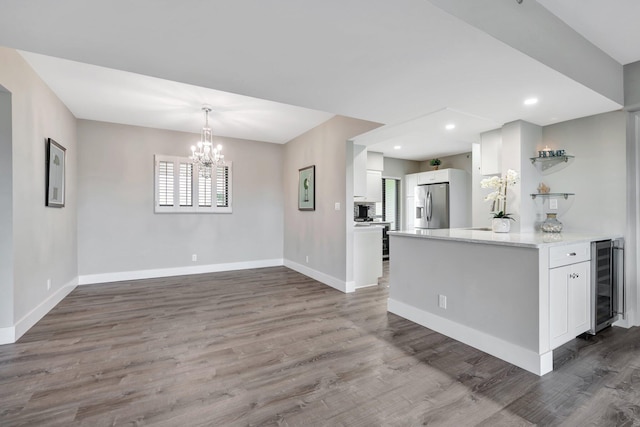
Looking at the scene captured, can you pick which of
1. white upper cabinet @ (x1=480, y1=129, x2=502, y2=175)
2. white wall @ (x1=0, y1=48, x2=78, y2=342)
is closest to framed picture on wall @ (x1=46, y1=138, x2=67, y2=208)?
white wall @ (x1=0, y1=48, x2=78, y2=342)

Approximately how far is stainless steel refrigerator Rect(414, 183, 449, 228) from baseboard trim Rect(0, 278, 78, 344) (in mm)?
6586

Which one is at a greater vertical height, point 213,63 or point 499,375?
point 213,63

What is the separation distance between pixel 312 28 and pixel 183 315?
3.18 m

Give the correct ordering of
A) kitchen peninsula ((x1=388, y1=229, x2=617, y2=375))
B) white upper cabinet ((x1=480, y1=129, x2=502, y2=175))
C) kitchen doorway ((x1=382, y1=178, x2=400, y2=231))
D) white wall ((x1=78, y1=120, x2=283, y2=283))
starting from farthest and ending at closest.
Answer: kitchen doorway ((x1=382, y1=178, x2=400, y2=231))
white wall ((x1=78, y1=120, x2=283, y2=283))
white upper cabinet ((x1=480, y1=129, x2=502, y2=175))
kitchen peninsula ((x1=388, y1=229, x2=617, y2=375))

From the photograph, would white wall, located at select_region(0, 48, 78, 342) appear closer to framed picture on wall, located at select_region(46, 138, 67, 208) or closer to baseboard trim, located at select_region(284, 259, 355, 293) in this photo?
framed picture on wall, located at select_region(46, 138, 67, 208)

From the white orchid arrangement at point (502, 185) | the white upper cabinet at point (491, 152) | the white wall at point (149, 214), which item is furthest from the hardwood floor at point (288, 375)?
the white upper cabinet at point (491, 152)

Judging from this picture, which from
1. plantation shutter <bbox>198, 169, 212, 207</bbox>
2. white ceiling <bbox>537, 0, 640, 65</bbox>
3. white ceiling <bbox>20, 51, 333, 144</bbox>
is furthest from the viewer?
plantation shutter <bbox>198, 169, 212, 207</bbox>

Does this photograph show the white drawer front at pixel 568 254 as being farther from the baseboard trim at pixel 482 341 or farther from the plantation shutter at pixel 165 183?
the plantation shutter at pixel 165 183

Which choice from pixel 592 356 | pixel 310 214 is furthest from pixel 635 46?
pixel 310 214

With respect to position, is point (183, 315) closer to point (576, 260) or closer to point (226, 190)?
point (226, 190)

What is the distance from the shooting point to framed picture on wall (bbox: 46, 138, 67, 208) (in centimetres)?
347

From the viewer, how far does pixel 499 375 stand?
6.92ft

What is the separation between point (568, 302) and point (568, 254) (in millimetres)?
395

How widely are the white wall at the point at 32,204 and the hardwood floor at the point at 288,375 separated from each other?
326 millimetres
